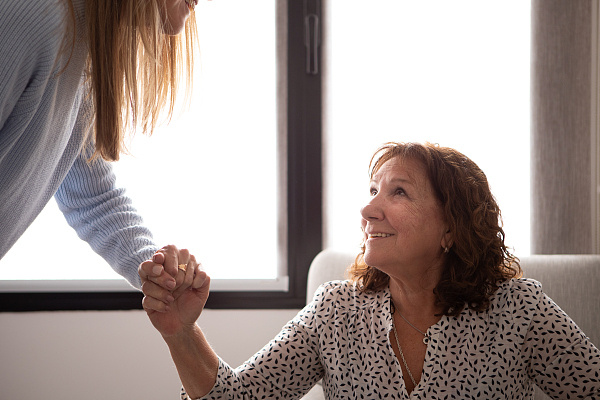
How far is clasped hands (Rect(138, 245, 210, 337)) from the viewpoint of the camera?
1.17 meters

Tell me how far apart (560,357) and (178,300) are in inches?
36.0

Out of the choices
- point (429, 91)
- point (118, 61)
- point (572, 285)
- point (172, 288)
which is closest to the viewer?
point (118, 61)

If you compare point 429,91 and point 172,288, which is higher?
point 429,91

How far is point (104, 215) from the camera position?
4.66ft

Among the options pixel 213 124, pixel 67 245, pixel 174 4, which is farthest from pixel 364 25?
pixel 67 245

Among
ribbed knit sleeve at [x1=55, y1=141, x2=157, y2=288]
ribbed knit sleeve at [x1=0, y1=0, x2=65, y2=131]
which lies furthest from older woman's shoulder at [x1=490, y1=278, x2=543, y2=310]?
ribbed knit sleeve at [x1=0, y1=0, x2=65, y2=131]

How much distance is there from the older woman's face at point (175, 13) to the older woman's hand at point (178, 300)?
506 mm

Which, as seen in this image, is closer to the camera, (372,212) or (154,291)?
(154,291)

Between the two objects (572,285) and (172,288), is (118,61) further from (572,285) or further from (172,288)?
(572,285)

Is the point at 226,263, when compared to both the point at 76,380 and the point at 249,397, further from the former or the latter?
the point at 249,397

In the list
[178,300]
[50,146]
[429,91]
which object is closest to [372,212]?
[178,300]

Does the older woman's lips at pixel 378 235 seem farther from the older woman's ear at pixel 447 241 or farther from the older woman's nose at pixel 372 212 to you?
the older woman's ear at pixel 447 241

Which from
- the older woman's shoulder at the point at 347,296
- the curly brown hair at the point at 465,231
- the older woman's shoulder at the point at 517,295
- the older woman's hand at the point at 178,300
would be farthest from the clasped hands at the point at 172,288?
the older woman's shoulder at the point at 517,295

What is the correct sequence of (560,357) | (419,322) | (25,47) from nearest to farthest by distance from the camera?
(25,47), (560,357), (419,322)
